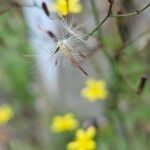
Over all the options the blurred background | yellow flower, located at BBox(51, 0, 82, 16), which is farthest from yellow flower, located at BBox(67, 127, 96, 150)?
yellow flower, located at BBox(51, 0, 82, 16)

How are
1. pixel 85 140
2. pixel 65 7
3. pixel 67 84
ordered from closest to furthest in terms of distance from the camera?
pixel 65 7 < pixel 85 140 < pixel 67 84

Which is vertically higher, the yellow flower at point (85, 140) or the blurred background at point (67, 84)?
the blurred background at point (67, 84)

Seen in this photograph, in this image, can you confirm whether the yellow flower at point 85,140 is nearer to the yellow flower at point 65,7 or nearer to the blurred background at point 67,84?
the blurred background at point 67,84

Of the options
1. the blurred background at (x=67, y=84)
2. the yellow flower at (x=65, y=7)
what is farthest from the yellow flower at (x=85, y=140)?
the yellow flower at (x=65, y=7)

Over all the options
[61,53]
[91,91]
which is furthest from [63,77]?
[61,53]

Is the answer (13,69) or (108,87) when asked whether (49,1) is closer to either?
(108,87)

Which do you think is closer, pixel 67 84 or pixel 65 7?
pixel 65 7

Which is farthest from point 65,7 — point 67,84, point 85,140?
point 67,84

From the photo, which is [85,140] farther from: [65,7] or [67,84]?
[67,84]

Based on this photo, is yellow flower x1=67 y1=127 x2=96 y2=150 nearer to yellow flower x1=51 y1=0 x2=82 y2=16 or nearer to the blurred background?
the blurred background
